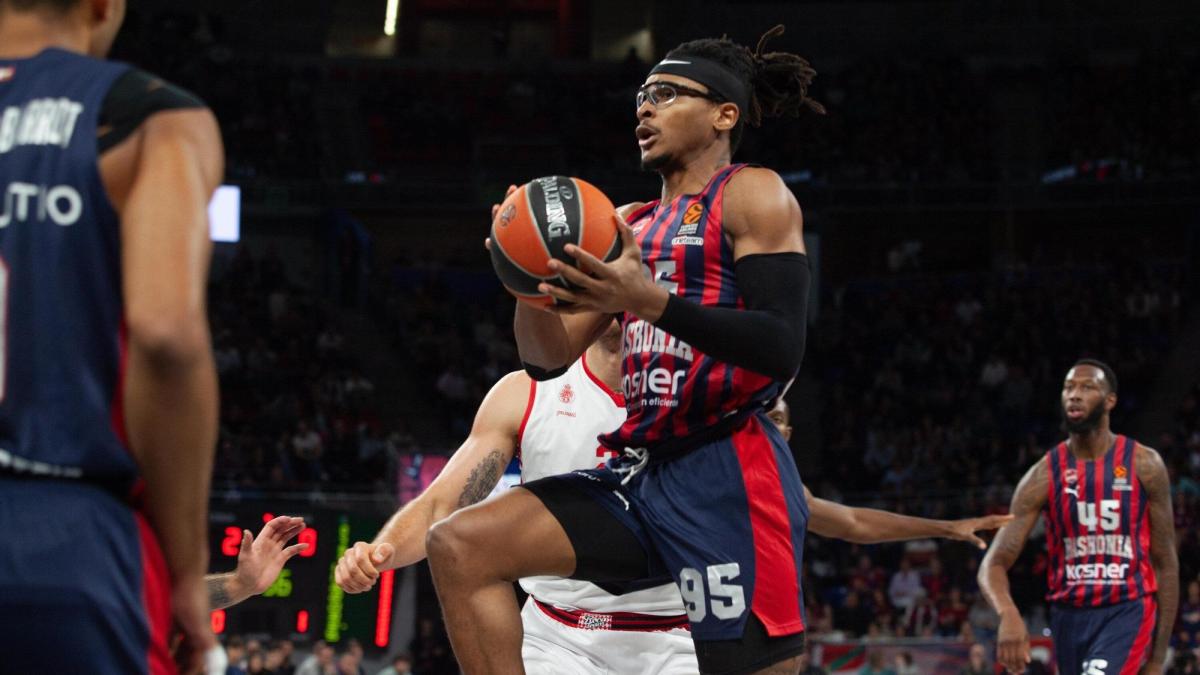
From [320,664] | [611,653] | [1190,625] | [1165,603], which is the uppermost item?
[611,653]

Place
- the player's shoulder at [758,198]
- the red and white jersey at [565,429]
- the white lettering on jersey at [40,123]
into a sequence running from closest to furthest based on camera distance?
1. the white lettering on jersey at [40,123]
2. the player's shoulder at [758,198]
3. the red and white jersey at [565,429]

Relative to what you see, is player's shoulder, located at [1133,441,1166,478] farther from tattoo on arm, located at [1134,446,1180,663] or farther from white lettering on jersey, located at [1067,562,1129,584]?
white lettering on jersey, located at [1067,562,1129,584]

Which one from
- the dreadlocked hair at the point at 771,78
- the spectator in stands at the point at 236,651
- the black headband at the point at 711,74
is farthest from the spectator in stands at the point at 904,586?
the black headband at the point at 711,74

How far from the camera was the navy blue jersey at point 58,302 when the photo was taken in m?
2.29

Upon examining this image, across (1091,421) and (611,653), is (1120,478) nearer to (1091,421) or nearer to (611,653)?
(1091,421)

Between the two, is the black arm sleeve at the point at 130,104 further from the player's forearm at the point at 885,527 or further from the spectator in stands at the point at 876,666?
the spectator in stands at the point at 876,666

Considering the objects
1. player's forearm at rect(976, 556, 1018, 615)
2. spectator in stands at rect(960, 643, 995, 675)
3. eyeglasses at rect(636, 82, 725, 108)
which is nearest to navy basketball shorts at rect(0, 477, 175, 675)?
eyeglasses at rect(636, 82, 725, 108)

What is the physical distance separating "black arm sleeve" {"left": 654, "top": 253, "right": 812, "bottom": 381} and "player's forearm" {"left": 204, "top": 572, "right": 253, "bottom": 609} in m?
1.24

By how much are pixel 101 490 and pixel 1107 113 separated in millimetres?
26304

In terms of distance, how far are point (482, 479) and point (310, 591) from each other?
10254mm

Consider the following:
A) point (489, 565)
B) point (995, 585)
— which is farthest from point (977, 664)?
point (489, 565)

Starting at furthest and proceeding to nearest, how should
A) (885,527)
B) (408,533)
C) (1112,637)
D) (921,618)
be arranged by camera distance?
1. (921,618)
2. (1112,637)
3. (885,527)
4. (408,533)

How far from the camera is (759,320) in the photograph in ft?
12.8

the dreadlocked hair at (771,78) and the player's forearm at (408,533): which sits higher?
the dreadlocked hair at (771,78)
